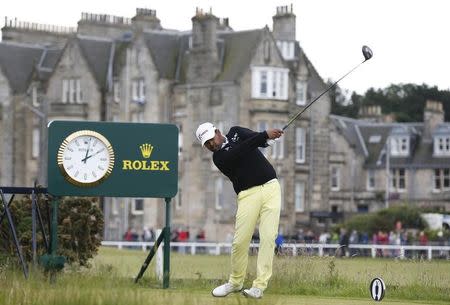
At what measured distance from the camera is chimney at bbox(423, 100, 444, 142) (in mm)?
103438

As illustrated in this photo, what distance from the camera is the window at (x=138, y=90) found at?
9081 centimetres

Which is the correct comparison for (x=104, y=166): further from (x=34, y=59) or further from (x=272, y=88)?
(x=34, y=59)

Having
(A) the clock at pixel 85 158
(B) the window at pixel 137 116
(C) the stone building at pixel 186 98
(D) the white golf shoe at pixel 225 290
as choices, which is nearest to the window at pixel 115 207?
(C) the stone building at pixel 186 98

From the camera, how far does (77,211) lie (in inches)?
1121

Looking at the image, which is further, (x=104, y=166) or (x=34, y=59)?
(x=34, y=59)

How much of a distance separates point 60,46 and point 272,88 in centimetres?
1739

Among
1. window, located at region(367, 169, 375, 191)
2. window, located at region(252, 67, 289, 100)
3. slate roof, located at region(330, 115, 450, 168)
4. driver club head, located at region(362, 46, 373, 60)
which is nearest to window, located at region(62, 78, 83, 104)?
window, located at region(252, 67, 289, 100)

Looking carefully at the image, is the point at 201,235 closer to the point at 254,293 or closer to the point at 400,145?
the point at 400,145

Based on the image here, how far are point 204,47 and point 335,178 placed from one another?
790 inches

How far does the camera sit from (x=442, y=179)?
101500 mm

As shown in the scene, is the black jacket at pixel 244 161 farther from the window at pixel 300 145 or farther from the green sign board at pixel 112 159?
the window at pixel 300 145

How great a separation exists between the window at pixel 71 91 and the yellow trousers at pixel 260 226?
7574 cm

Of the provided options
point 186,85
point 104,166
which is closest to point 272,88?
point 186,85

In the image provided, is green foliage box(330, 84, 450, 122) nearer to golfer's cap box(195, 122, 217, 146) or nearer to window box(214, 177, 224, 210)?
window box(214, 177, 224, 210)
